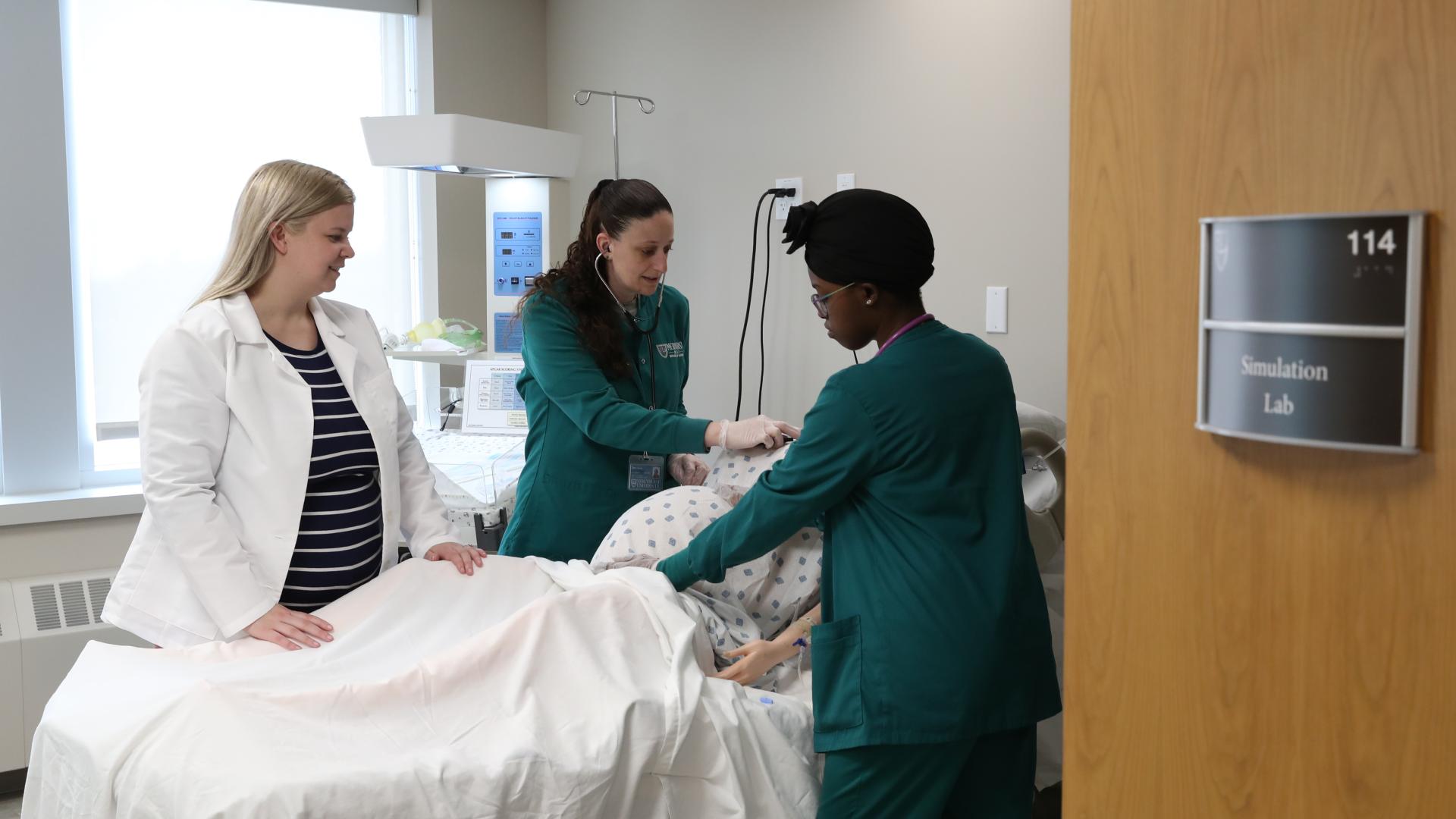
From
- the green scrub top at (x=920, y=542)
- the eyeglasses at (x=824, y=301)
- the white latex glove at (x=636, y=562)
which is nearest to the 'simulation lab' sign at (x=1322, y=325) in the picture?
the green scrub top at (x=920, y=542)

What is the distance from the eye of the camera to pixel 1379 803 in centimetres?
94

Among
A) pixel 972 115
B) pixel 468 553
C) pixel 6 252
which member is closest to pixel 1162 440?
pixel 468 553

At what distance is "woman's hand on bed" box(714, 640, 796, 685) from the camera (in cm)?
186

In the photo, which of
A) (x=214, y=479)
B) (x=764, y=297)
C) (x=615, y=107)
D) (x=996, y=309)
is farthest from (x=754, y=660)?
(x=615, y=107)

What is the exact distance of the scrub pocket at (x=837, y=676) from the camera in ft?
5.31

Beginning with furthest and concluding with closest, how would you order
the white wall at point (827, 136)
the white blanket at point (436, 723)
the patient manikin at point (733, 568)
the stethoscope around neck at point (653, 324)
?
the white wall at point (827, 136), the stethoscope around neck at point (653, 324), the patient manikin at point (733, 568), the white blanket at point (436, 723)

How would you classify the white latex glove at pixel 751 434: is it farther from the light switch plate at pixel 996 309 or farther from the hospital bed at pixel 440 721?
the light switch plate at pixel 996 309

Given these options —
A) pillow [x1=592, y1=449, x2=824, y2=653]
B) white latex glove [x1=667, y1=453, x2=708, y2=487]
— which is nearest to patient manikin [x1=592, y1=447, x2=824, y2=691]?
pillow [x1=592, y1=449, x2=824, y2=653]

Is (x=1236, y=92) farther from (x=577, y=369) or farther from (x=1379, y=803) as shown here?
(x=577, y=369)

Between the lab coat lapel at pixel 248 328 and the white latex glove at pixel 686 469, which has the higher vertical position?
the lab coat lapel at pixel 248 328

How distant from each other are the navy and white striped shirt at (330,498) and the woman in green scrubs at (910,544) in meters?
0.74

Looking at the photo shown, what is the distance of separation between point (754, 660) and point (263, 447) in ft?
2.90

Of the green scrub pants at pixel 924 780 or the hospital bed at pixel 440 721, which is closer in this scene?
the hospital bed at pixel 440 721

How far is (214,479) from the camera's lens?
182 cm
